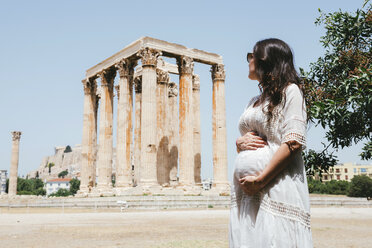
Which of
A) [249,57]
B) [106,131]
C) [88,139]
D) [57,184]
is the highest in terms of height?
[106,131]

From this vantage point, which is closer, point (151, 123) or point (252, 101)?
point (252, 101)

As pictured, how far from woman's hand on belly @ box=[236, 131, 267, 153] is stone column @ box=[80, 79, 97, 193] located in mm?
38871

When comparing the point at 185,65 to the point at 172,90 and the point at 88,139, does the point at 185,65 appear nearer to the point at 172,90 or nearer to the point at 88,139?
the point at 172,90

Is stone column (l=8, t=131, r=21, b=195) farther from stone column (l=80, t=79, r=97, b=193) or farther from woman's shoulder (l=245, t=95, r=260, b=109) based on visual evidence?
woman's shoulder (l=245, t=95, r=260, b=109)

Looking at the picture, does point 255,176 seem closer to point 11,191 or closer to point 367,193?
point 11,191

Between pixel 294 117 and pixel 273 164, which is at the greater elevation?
pixel 294 117

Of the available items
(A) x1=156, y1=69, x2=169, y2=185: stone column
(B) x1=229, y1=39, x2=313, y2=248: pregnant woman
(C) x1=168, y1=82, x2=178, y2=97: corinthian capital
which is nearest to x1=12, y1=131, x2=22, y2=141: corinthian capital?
(C) x1=168, y1=82, x2=178, y2=97: corinthian capital

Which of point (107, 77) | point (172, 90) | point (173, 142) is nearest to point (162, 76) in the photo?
point (172, 90)

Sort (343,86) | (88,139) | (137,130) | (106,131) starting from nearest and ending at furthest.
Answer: (343,86) < (106,131) < (137,130) < (88,139)

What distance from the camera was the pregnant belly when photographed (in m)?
3.37

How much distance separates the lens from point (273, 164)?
3188 millimetres

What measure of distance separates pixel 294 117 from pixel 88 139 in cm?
4118

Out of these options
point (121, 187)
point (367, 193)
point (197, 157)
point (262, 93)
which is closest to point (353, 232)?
point (262, 93)

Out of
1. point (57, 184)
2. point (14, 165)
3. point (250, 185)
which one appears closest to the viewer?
point (250, 185)
